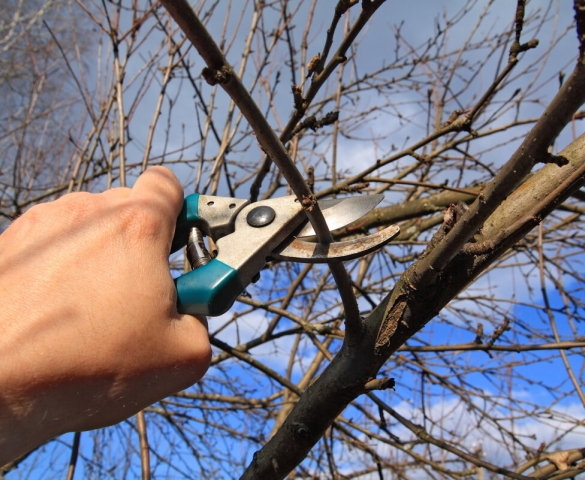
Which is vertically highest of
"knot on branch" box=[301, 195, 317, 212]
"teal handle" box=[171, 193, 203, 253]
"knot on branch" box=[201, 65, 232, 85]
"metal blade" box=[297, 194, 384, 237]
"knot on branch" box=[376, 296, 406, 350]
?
"teal handle" box=[171, 193, 203, 253]

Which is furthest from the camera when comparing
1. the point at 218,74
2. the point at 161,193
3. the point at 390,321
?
the point at 161,193

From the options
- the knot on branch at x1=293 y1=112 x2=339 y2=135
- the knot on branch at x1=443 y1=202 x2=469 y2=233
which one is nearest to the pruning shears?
the knot on branch at x1=443 y1=202 x2=469 y2=233

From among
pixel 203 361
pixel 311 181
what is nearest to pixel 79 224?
pixel 203 361

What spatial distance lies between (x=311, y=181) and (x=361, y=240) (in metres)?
0.47

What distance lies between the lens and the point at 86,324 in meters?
0.95

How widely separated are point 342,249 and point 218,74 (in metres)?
0.61

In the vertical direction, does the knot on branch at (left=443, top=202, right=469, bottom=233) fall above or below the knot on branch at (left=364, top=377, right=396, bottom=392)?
above

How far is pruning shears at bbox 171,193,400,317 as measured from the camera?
120 cm

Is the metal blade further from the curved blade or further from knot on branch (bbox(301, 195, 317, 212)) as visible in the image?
knot on branch (bbox(301, 195, 317, 212))

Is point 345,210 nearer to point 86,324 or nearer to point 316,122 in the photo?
point 316,122

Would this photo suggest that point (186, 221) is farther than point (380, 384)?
Yes

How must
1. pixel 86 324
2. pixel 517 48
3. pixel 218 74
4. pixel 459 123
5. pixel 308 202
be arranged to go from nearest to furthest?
pixel 218 74, pixel 86 324, pixel 308 202, pixel 517 48, pixel 459 123

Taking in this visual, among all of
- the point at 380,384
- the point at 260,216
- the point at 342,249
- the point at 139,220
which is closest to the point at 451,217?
the point at 342,249

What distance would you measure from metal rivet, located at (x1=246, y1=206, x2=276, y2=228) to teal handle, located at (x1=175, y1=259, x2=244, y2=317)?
19 cm
